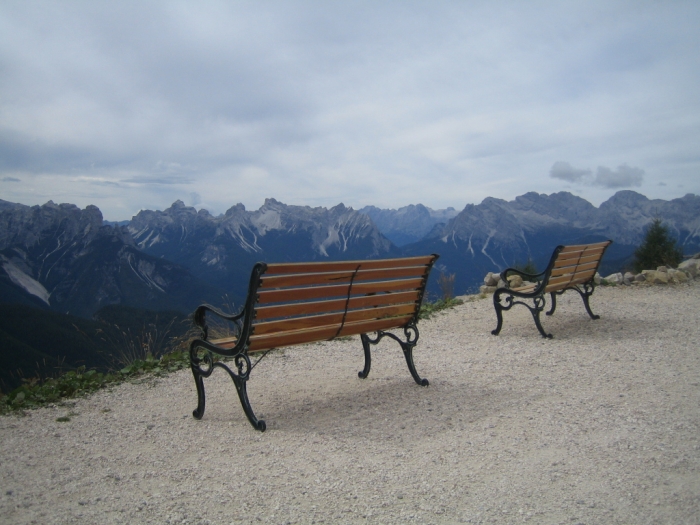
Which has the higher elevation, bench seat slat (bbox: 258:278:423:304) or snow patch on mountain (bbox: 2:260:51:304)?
bench seat slat (bbox: 258:278:423:304)

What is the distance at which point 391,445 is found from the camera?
3541 mm

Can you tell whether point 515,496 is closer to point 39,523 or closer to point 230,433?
point 230,433

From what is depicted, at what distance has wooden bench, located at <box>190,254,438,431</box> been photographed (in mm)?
3814

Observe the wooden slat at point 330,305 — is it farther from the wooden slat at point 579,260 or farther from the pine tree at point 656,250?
the pine tree at point 656,250

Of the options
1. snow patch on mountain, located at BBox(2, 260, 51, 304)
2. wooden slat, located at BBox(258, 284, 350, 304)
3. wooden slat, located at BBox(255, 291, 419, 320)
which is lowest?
snow patch on mountain, located at BBox(2, 260, 51, 304)

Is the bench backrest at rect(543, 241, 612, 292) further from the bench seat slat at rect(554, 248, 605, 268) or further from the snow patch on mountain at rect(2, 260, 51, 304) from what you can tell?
the snow patch on mountain at rect(2, 260, 51, 304)

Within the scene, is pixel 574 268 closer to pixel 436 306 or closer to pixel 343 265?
pixel 436 306

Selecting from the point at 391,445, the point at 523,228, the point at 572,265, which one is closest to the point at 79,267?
the point at 572,265

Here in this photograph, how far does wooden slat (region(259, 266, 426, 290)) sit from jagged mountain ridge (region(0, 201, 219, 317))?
88.2 meters

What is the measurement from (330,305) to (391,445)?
1275 mm

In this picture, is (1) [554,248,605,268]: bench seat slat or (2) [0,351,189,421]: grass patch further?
(1) [554,248,605,268]: bench seat slat

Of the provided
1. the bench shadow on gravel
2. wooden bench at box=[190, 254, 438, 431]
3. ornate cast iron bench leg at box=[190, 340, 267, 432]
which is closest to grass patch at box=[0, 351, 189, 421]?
ornate cast iron bench leg at box=[190, 340, 267, 432]

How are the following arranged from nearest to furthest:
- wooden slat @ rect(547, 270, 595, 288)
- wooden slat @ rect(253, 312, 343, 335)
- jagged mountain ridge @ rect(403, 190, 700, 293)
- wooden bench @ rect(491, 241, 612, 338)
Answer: wooden slat @ rect(253, 312, 343, 335), wooden bench @ rect(491, 241, 612, 338), wooden slat @ rect(547, 270, 595, 288), jagged mountain ridge @ rect(403, 190, 700, 293)

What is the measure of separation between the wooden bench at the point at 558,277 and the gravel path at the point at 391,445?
2.58ft
